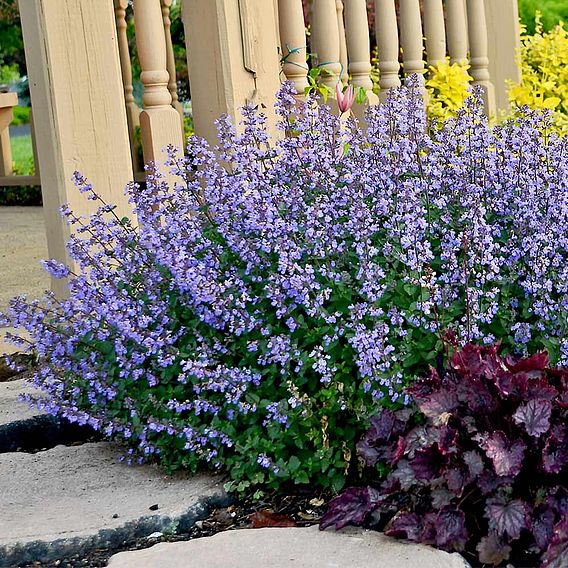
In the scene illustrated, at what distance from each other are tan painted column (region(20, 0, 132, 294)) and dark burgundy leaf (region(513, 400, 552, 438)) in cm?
167

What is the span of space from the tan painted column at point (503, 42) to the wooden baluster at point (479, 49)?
0.20m

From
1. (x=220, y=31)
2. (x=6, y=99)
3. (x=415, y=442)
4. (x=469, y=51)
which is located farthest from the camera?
(x=6, y=99)

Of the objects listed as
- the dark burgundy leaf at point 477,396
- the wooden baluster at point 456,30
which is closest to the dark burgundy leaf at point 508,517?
the dark burgundy leaf at point 477,396

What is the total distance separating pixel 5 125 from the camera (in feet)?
31.0

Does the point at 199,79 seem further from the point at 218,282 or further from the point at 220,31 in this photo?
the point at 218,282

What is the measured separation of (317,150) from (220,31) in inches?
38.1

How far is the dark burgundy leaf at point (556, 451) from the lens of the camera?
2.10 m

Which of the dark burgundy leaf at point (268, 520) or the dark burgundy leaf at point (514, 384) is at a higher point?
the dark burgundy leaf at point (514, 384)

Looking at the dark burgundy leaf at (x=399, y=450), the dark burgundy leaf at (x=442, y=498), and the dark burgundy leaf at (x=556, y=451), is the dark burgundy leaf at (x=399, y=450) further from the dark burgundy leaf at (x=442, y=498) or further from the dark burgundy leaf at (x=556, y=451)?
the dark burgundy leaf at (x=556, y=451)

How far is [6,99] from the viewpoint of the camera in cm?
858

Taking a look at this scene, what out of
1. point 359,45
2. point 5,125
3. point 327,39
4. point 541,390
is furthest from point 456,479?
point 5,125

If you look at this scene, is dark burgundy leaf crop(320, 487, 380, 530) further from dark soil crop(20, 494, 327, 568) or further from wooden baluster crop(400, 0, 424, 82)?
wooden baluster crop(400, 0, 424, 82)

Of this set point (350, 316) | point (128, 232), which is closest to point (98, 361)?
point (128, 232)

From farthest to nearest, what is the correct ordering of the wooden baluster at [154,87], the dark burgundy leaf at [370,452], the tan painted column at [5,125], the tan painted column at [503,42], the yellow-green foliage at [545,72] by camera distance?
1. the tan painted column at [5,125]
2. the tan painted column at [503,42]
3. the yellow-green foliage at [545,72]
4. the wooden baluster at [154,87]
5. the dark burgundy leaf at [370,452]
